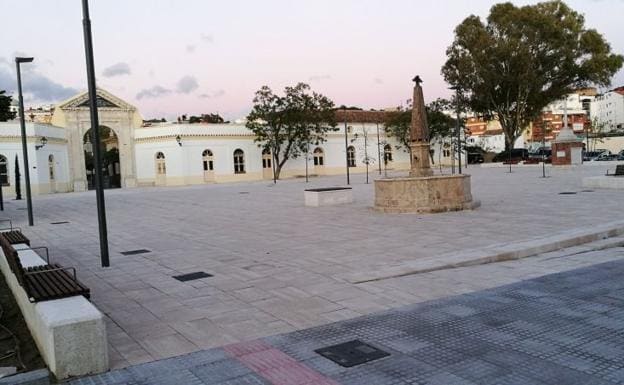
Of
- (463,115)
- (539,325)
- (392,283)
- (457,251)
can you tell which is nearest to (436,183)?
(457,251)

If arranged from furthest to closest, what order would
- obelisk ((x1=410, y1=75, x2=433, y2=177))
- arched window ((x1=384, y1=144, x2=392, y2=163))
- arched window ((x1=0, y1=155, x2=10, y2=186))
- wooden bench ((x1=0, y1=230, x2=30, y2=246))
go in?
arched window ((x1=384, y1=144, x2=392, y2=163)) < arched window ((x1=0, y1=155, x2=10, y2=186)) < obelisk ((x1=410, y1=75, x2=433, y2=177)) < wooden bench ((x1=0, y1=230, x2=30, y2=246))

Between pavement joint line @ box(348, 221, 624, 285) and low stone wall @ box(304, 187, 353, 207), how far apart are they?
375 inches

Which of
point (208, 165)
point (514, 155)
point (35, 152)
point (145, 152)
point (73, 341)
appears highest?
point (35, 152)

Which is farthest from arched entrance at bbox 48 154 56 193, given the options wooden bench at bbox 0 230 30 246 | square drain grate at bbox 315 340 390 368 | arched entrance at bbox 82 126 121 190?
square drain grate at bbox 315 340 390 368

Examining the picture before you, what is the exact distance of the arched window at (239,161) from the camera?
48781mm

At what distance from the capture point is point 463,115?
5866 cm

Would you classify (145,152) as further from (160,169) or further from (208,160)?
(208,160)

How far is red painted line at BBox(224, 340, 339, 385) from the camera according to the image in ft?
13.5

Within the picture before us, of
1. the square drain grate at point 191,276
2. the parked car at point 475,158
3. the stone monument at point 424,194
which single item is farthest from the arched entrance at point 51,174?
the parked car at point 475,158

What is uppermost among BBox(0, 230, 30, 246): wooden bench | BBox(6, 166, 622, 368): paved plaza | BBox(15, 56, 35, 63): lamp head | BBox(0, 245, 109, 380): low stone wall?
BBox(15, 56, 35, 63): lamp head

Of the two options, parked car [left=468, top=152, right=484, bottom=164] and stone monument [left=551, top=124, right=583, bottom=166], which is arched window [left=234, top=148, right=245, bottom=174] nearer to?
stone monument [left=551, top=124, right=583, bottom=166]

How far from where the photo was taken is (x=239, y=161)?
49.0 metres

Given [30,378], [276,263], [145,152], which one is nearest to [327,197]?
[276,263]

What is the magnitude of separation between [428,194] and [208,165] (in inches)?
1365
